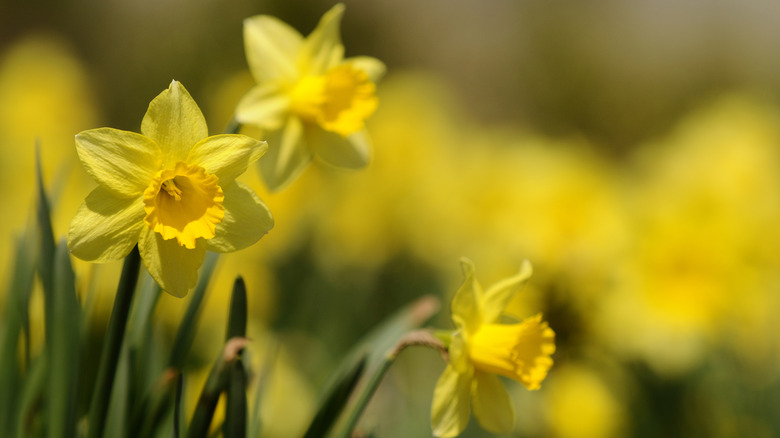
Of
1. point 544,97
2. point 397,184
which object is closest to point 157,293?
point 397,184

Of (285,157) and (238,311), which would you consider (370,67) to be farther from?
(238,311)

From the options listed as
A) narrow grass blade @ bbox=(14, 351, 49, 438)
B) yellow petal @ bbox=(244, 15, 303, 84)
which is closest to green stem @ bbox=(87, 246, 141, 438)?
narrow grass blade @ bbox=(14, 351, 49, 438)

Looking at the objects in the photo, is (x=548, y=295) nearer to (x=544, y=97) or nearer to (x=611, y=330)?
(x=611, y=330)

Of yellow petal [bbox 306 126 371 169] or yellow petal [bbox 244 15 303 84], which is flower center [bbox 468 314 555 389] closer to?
yellow petal [bbox 306 126 371 169]

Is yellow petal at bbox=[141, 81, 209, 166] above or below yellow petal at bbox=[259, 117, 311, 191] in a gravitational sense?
above

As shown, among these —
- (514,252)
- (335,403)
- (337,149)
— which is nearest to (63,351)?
(335,403)

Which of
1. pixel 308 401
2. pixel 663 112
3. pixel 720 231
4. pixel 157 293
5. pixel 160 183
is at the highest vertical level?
pixel 160 183
